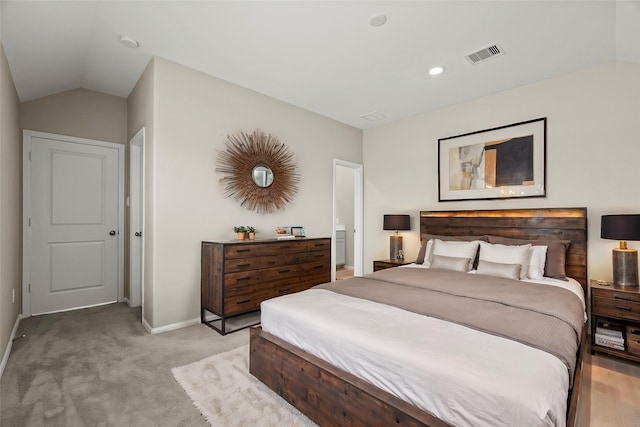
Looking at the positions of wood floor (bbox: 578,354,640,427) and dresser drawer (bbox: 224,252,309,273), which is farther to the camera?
dresser drawer (bbox: 224,252,309,273)

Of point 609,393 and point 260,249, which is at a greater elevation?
point 260,249

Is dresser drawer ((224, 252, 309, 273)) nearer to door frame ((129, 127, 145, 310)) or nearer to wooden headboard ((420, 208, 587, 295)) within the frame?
door frame ((129, 127, 145, 310))

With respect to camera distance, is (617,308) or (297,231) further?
(297,231)

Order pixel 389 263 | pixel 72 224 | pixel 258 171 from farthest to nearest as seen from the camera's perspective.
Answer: pixel 389 263
pixel 258 171
pixel 72 224

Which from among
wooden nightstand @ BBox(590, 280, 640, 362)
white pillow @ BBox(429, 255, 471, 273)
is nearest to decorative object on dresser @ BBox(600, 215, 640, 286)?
wooden nightstand @ BBox(590, 280, 640, 362)

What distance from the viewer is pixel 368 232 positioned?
17.0 feet

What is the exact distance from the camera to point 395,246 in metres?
4.48

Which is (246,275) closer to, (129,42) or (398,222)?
(398,222)

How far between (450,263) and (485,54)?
2.10 metres

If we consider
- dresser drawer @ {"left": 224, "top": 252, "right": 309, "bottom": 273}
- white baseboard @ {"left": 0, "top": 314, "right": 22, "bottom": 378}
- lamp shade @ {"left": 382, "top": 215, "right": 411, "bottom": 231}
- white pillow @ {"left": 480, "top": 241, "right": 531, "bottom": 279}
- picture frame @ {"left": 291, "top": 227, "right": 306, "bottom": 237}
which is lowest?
white baseboard @ {"left": 0, "top": 314, "right": 22, "bottom": 378}

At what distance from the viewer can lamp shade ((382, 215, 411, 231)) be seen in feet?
14.2

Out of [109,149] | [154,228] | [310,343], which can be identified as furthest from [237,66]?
[310,343]

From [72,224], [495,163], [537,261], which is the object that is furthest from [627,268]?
[72,224]

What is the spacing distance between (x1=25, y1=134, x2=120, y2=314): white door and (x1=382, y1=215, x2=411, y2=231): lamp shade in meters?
3.77
